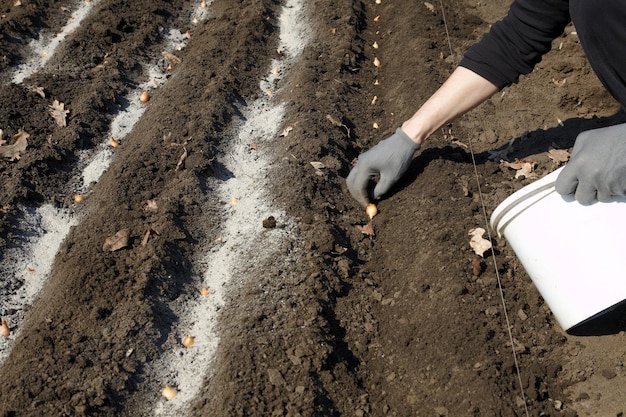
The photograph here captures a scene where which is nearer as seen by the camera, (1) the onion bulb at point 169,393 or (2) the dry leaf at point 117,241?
(1) the onion bulb at point 169,393

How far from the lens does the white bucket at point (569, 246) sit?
301 centimetres

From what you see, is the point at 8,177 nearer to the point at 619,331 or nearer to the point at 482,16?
the point at 619,331

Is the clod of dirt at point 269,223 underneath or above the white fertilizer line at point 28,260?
underneath

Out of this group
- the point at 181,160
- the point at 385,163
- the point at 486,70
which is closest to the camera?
the point at 486,70

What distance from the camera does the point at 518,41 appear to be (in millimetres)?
3742

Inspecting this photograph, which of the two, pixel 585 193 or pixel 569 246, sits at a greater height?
pixel 585 193

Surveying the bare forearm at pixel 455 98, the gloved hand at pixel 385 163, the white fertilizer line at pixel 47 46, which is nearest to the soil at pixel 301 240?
the white fertilizer line at pixel 47 46

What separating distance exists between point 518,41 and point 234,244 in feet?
7.09

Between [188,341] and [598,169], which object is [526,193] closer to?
[598,169]

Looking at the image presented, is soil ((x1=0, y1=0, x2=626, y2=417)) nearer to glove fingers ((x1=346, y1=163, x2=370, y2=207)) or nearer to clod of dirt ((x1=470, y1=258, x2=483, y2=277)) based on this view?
clod of dirt ((x1=470, y1=258, x2=483, y2=277))

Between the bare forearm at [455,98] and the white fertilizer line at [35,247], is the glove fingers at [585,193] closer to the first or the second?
the bare forearm at [455,98]

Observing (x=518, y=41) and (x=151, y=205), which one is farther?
(x=151, y=205)

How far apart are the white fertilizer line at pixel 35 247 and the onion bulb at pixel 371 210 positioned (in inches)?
80.4

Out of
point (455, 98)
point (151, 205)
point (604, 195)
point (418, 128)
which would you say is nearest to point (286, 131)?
point (151, 205)
